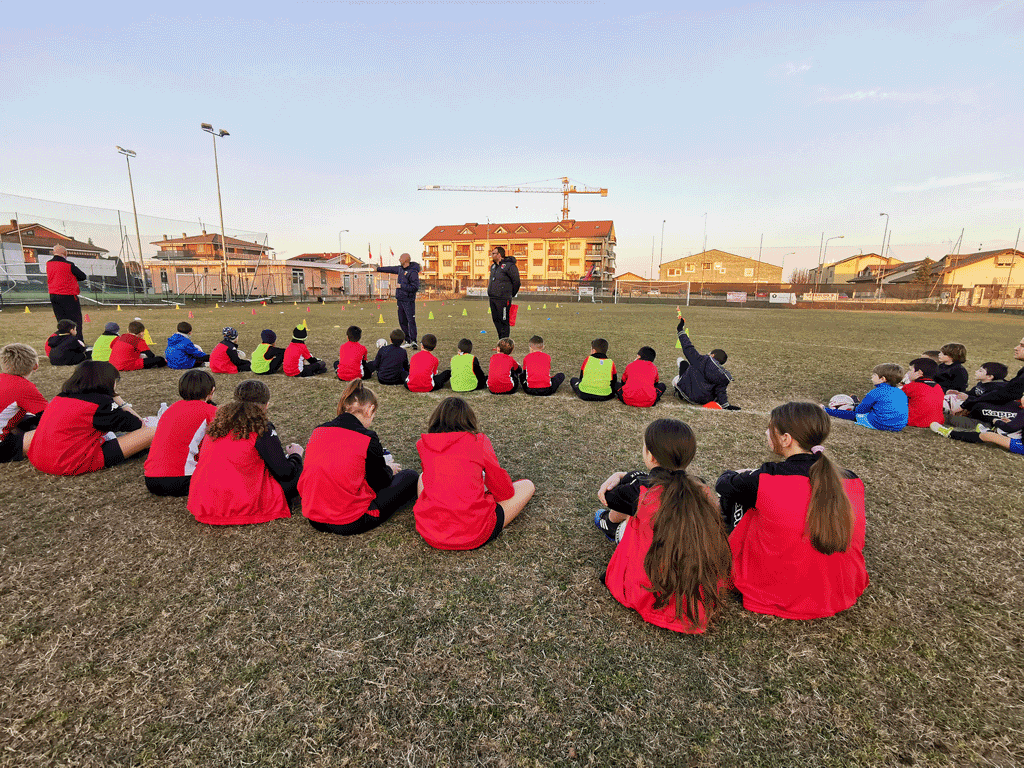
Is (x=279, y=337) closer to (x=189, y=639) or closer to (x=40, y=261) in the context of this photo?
(x=189, y=639)

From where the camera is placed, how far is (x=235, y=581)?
2875 mm

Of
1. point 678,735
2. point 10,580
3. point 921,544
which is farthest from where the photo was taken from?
point 921,544

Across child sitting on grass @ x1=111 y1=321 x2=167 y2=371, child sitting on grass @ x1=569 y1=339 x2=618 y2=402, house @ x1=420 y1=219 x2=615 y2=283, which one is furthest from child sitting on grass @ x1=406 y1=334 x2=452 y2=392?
house @ x1=420 y1=219 x2=615 y2=283

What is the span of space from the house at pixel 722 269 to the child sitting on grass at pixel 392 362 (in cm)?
6400

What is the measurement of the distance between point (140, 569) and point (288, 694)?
5.54 ft

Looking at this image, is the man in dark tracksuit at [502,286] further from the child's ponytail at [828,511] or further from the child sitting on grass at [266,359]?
the child's ponytail at [828,511]

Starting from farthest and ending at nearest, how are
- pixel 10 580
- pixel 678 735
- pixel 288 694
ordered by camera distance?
pixel 10 580, pixel 288 694, pixel 678 735

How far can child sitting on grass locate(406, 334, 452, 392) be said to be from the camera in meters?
7.45

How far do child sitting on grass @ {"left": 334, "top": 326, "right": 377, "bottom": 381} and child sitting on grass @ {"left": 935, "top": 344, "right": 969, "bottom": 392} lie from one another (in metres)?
9.00

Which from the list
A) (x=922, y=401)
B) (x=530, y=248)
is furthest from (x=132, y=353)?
(x=530, y=248)

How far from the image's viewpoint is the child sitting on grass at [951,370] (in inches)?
260

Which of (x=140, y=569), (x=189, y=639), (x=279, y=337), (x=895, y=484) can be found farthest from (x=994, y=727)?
(x=279, y=337)

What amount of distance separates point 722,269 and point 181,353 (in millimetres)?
73944

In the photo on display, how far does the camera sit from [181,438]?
3.78 m
